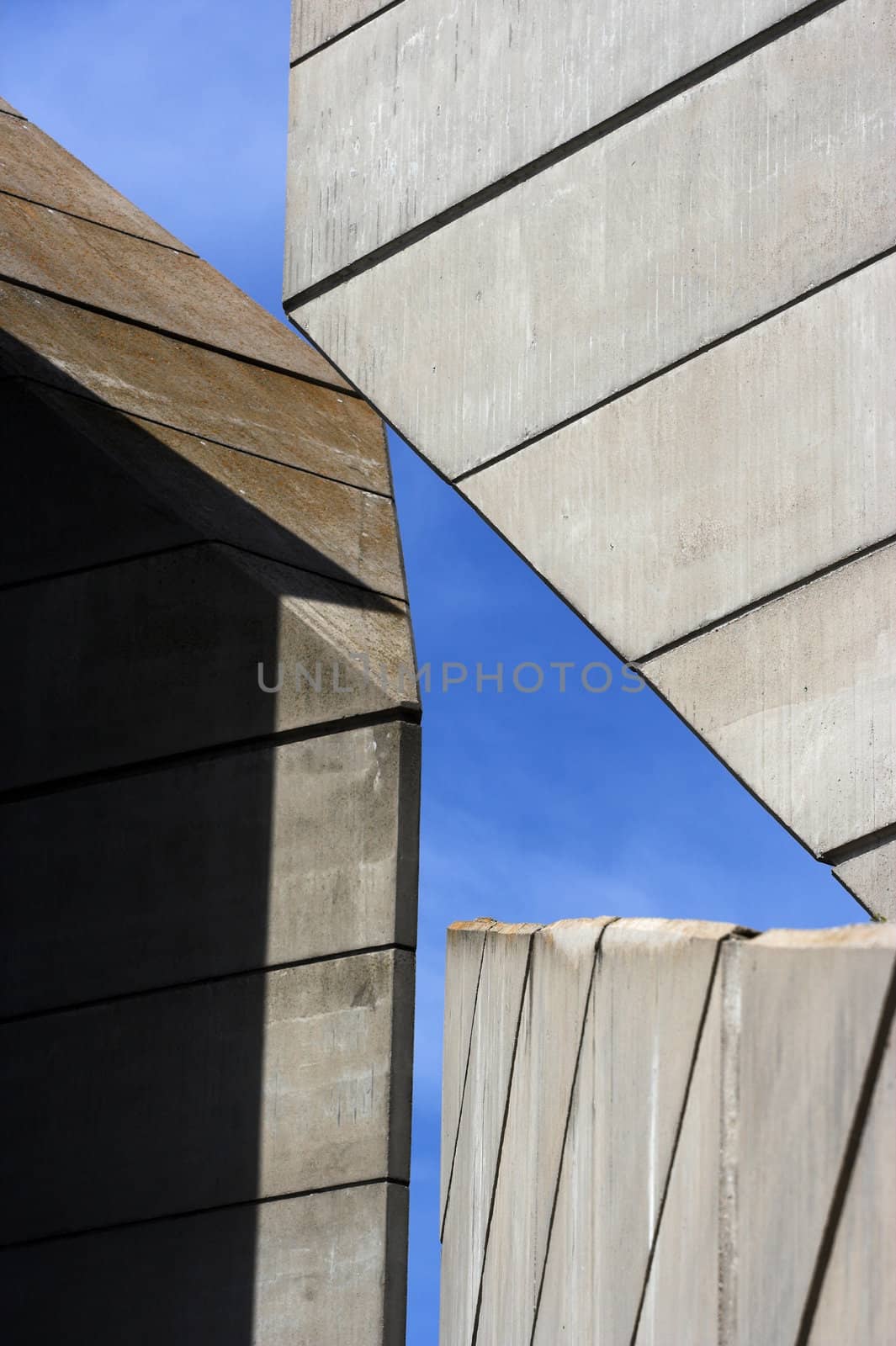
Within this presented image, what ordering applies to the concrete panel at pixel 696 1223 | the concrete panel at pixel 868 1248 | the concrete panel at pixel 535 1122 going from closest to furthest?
1. the concrete panel at pixel 868 1248
2. the concrete panel at pixel 696 1223
3. the concrete panel at pixel 535 1122

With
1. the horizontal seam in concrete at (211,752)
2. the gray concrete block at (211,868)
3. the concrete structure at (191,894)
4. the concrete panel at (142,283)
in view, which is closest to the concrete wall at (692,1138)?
the concrete structure at (191,894)

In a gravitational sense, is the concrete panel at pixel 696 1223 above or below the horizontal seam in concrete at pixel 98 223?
below

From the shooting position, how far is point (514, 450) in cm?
985

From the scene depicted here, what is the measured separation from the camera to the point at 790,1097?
3.58 m

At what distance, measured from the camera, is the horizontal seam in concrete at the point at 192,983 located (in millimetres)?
8219

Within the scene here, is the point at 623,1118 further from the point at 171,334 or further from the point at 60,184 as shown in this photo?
the point at 60,184

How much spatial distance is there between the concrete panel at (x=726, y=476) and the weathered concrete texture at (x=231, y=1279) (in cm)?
339

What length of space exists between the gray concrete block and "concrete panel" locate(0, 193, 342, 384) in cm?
385

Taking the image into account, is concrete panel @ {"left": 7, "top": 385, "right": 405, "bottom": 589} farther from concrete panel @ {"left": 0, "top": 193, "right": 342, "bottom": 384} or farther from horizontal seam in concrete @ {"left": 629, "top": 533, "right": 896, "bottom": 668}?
horizontal seam in concrete @ {"left": 629, "top": 533, "right": 896, "bottom": 668}

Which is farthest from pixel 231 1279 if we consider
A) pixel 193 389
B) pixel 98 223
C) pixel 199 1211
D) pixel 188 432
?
pixel 98 223

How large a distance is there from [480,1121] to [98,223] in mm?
7712

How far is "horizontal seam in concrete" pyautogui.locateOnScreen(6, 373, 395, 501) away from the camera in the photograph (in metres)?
9.88

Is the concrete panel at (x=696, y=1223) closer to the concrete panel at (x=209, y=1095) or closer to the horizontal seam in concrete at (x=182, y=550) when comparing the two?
the concrete panel at (x=209, y=1095)

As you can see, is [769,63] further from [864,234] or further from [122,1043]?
[122,1043]
